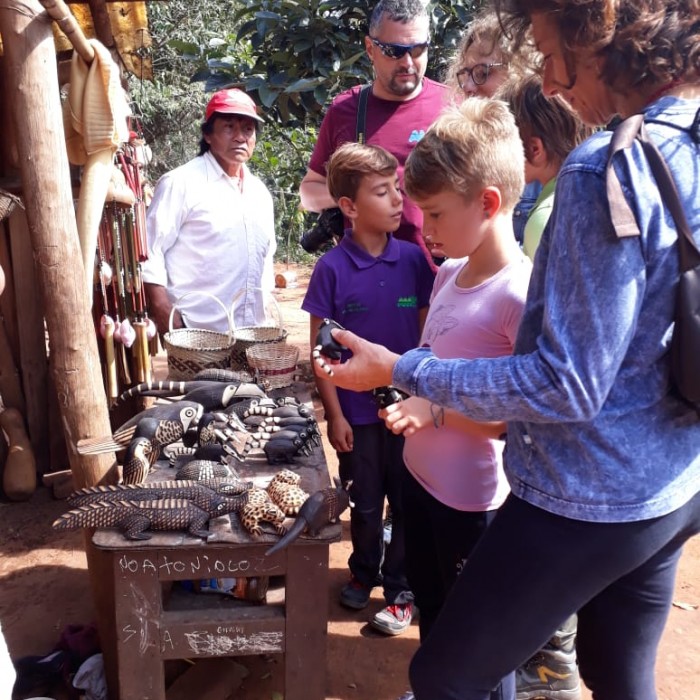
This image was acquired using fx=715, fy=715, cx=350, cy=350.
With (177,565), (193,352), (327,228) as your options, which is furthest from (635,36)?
(193,352)

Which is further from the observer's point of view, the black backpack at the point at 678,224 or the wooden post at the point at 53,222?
the wooden post at the point at 53,222

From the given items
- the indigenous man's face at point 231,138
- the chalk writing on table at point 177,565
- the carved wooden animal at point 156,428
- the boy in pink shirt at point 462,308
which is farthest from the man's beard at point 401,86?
the chalk writing on table at point 177,565

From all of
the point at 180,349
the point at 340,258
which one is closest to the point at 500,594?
the point at 340,258

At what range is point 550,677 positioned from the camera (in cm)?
267

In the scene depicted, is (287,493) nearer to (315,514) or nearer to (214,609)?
(315,514)

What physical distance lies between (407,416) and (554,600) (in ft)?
1.70

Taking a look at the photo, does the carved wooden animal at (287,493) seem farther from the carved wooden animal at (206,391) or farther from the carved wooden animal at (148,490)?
the carved wooden animal at (206,391)

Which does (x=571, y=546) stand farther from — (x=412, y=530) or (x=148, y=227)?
(x=148, y=227)

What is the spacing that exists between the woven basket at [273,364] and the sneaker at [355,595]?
99cm

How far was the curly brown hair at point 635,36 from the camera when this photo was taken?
1.17 meters

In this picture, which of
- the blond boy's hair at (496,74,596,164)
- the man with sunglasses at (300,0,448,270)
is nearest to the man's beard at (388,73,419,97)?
the man with sunglasses at (300,0,448,270)

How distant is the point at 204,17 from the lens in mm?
13672

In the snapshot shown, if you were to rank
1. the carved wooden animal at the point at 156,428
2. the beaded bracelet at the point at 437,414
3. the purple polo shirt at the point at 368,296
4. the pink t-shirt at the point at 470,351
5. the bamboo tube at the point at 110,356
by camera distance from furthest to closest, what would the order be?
the bamboo tube at the point at 110,356
the purple polo shirt at the point at 368,296
the carved wooden animal at the point at 156,428
the pink t-shirt at the point at 470,351
the beaded bracelet at the point at 437,414

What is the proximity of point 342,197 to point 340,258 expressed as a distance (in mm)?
246
